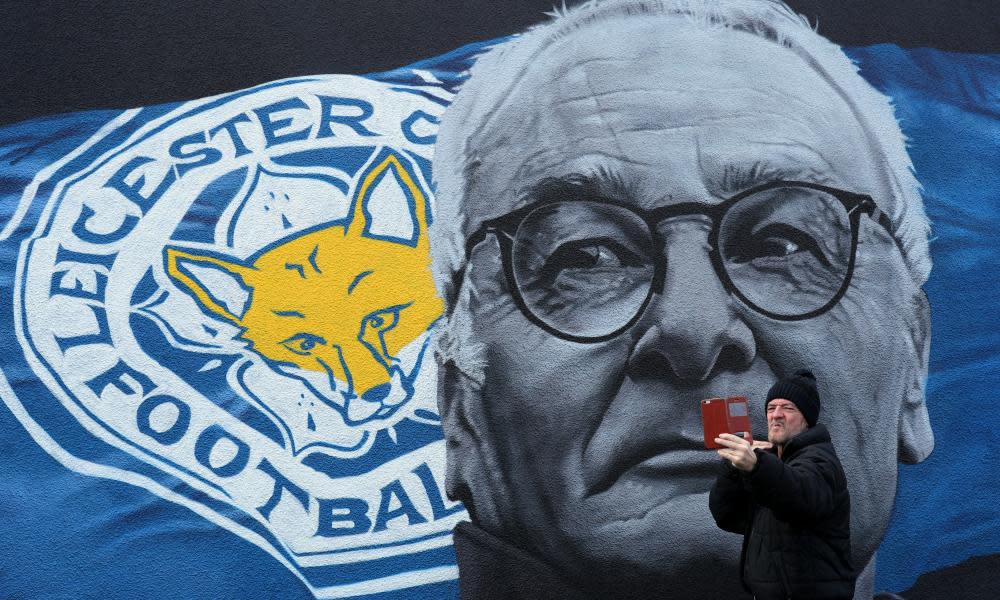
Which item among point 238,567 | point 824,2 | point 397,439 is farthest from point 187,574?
point 824,2

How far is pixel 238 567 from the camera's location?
369 centimetres

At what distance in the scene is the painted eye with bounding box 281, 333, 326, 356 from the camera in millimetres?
3883

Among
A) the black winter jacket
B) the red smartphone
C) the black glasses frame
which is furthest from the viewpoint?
the black glasses frame

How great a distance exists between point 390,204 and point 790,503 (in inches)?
92.0

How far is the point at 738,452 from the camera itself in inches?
95.0

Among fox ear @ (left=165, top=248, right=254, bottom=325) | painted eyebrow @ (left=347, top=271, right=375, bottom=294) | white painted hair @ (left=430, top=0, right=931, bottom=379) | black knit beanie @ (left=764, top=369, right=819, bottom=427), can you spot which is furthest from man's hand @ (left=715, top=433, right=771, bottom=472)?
fox ear @ (left=165, top=248, right=254, bottom=325)

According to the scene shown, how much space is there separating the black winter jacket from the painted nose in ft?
5.48

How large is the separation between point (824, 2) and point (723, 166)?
48.8 inches

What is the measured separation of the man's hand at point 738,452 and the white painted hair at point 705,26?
187 centimetres

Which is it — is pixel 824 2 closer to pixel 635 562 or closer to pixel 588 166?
pixel 588 166

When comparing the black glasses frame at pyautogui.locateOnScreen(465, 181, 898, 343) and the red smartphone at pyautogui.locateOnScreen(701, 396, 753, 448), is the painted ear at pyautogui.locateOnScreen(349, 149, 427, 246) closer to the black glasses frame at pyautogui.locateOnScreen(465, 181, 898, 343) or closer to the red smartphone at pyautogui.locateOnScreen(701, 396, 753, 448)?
the black glasses frame at pyautogui.locateOnScreen(465, 181, 898, 343)

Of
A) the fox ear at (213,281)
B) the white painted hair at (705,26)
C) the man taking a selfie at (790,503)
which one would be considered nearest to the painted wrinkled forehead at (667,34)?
the white painted hair at (705,26)

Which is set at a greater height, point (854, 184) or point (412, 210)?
point (412, 210)

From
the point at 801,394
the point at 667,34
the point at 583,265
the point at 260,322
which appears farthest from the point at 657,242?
the point at 260,322
